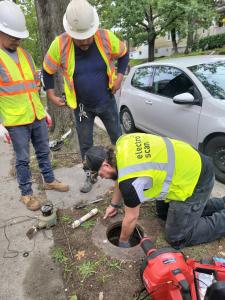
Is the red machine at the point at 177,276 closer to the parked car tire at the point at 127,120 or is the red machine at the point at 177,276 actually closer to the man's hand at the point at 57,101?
the man's hand at the point at 57,101

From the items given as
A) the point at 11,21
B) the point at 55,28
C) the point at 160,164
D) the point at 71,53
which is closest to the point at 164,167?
the point at 160,164

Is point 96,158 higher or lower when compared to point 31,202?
higher

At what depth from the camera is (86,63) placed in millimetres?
3363

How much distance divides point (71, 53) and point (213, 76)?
7.05 feet

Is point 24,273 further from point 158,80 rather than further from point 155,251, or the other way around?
point 158,80

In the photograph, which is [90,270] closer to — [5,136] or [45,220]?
[45,220]

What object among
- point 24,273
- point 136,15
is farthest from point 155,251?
point 136,15

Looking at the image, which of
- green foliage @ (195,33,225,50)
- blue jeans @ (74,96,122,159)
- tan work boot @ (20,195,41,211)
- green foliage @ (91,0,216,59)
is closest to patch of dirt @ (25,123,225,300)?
tan work boot @ (20,195,41,211)

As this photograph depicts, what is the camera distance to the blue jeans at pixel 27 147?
3400mm

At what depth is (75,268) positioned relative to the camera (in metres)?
2.76

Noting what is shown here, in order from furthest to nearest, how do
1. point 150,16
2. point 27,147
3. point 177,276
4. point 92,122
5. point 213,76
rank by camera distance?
point 150,16
point 213,76
point 92,122
point 27,147
point 177,276

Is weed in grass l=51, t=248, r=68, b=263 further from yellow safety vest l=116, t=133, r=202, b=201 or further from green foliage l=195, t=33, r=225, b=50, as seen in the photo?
green foliage l=195, t=33, r=225, b=50

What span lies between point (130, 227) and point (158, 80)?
10.7 feet

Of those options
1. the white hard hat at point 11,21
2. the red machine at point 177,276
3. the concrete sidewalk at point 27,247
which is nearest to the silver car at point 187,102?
the concrete sidewalk at point 27,247
